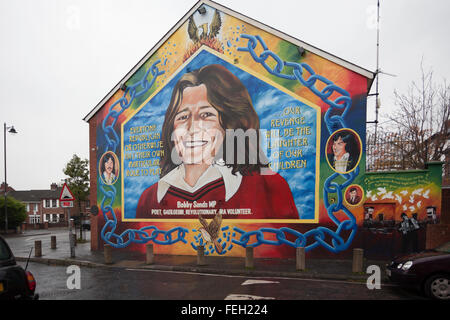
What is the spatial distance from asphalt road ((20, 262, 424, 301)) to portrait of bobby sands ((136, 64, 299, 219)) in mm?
3605

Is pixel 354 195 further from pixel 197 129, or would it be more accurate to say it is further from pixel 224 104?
pixel 197 129

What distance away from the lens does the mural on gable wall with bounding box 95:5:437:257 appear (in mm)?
10359

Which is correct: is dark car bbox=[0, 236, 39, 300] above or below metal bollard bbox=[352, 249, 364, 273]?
above

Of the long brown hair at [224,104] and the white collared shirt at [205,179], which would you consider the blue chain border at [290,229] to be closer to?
the long brown hair at [224,104]

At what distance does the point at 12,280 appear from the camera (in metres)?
4.25

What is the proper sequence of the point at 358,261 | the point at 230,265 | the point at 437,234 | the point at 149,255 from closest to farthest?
the point at 358,261
the point at 437,234
the point at 230,265
the point at 149,255

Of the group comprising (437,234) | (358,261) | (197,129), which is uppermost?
(197,129)

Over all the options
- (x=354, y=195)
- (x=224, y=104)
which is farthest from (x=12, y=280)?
(x=354, y=195)

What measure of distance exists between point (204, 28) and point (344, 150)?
822 centimetres

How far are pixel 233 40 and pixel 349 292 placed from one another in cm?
1039

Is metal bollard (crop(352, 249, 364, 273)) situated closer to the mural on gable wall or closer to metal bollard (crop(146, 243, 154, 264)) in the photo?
the mural on gable wall

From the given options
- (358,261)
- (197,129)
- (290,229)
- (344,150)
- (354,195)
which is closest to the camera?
(358,261)

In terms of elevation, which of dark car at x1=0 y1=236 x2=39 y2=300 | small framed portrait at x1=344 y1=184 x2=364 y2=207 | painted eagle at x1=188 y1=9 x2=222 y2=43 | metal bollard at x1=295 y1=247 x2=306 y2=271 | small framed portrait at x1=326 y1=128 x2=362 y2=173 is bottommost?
metal bollard at x1=295 y1=247 x2=306 y2=271

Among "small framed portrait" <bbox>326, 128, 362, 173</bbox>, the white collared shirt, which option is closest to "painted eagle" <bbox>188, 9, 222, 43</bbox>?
the white collared shirt
